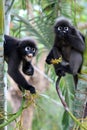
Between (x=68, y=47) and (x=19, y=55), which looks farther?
(x=19, y=55)

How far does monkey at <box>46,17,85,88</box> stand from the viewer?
108 inches

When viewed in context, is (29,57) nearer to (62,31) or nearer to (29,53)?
(29,53)

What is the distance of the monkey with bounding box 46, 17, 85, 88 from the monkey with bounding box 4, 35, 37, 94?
0.17m

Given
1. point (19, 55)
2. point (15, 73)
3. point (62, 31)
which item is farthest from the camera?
point (19, 55)

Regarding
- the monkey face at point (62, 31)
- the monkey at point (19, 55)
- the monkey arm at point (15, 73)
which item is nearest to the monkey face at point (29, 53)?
the monkey at point (19, 55)

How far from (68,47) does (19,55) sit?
39 cm

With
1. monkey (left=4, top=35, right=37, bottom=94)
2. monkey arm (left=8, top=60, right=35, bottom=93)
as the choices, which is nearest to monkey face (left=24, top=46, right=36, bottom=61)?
monkey (left=4, top=35, right=37, bottom=94)

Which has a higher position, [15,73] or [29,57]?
[29,57]

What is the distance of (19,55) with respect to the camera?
3061 mm

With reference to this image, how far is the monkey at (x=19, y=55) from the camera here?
2.85m

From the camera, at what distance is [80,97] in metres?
1.99

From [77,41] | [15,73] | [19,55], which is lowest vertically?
[15,73]

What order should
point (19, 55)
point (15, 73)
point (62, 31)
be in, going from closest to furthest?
point (62, 31)
point (15, 73)
point (19, 55)

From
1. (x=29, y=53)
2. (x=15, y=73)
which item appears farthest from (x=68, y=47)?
(x=15, y=73)
